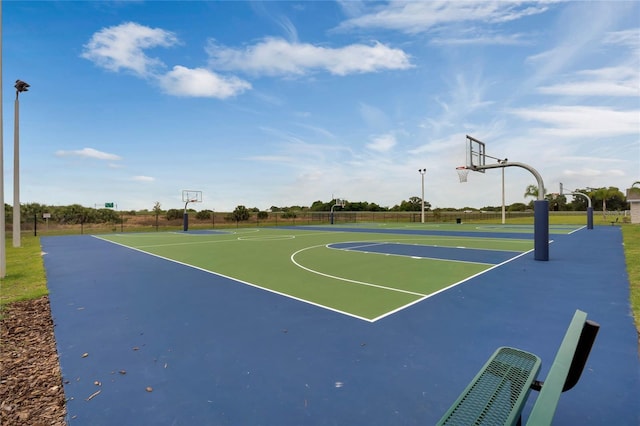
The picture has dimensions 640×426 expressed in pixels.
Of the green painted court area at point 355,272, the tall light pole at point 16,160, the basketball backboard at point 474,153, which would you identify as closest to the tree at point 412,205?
the basketball backboard at point 474,153

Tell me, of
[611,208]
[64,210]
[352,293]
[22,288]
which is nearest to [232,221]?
[64,210]

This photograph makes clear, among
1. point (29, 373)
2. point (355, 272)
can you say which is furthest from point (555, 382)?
point (355, 272)

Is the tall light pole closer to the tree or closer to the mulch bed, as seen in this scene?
the mulch bed

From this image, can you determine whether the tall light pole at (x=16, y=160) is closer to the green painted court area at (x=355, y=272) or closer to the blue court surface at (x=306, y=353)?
the green painted court area at (x=355, y=272)

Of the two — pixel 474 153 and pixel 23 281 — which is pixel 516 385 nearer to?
pixel 23 281

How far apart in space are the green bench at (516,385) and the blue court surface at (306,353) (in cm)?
52

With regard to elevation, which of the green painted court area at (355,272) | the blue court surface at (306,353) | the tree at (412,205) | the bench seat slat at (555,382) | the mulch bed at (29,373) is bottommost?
the mulch bed at (29,373)

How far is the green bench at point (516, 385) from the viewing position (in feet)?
5.75

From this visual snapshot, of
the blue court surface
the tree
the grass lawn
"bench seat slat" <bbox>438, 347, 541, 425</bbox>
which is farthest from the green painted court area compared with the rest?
the tree

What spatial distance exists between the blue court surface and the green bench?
516 millimetres

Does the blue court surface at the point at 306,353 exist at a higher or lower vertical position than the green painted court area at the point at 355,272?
lower

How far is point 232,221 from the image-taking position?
127ft

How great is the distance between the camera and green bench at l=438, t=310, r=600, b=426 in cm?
175

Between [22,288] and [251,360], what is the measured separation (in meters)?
6.83
